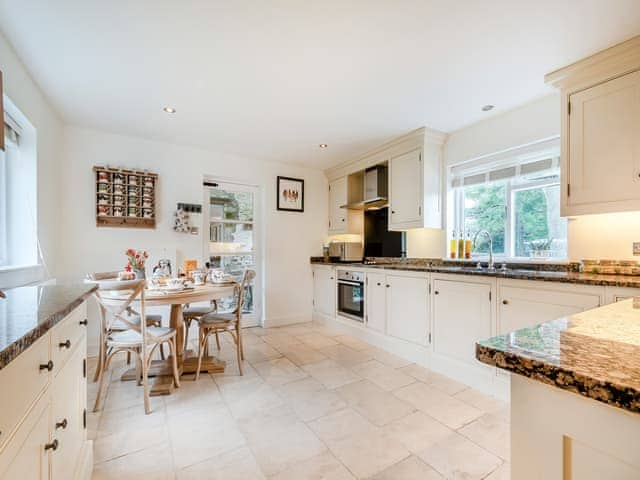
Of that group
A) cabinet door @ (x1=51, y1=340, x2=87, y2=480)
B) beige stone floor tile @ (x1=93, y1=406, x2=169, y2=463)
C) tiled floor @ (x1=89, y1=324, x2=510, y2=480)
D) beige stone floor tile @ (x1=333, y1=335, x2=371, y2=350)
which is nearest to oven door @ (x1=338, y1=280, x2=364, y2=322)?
beige stone floor tile @ (x1=333, y1=335, x2=371, y2=350)

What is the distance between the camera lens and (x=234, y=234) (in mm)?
4266

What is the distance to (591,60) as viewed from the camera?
1.99 m

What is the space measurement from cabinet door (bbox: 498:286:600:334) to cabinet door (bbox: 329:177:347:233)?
257cm

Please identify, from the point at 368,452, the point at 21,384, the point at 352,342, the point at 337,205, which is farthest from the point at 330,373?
the point at 337,205

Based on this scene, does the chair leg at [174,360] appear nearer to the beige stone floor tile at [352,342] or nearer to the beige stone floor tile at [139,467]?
the beige stone floor tile at [139,467]

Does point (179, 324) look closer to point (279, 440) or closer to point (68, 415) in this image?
point (279, 440)

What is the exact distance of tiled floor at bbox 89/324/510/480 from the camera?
156 centimetres

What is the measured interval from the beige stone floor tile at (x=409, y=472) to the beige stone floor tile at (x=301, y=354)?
1499 millimetres

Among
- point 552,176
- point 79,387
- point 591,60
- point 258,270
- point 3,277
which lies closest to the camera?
point 79,387

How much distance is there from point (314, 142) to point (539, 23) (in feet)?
7.64

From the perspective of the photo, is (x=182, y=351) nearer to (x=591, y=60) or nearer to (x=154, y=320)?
(x=154, y=320)

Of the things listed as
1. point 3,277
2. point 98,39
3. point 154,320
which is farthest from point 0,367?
point 154,320

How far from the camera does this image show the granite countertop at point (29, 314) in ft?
2.13

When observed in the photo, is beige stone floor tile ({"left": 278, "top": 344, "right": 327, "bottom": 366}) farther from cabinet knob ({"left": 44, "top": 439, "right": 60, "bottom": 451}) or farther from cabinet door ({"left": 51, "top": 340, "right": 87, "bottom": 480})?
cabinet knob ({"left": 44, "top": 439, "right": 60, "bottom": 451})
